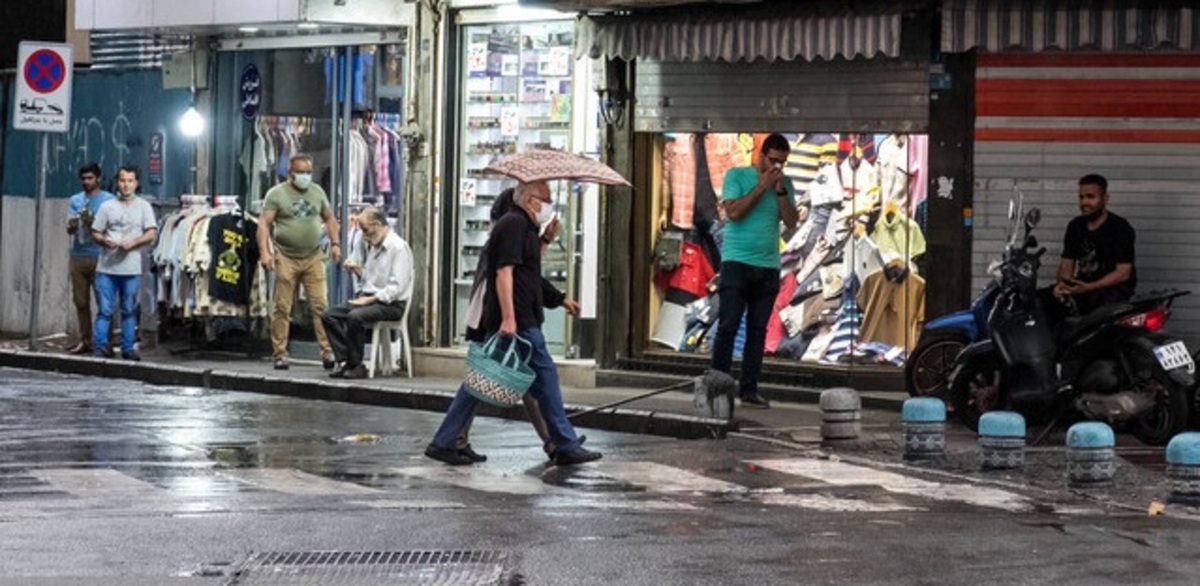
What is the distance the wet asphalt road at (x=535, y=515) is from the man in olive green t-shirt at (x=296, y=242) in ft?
18.5

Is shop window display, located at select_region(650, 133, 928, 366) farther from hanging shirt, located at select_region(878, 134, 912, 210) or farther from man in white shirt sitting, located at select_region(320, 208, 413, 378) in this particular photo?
man in white shirt sitting, located at select_region(320, 208, 413, 378)

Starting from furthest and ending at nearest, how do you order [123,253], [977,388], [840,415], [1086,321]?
[123,253], [977,388], [1086,321], [840,415]

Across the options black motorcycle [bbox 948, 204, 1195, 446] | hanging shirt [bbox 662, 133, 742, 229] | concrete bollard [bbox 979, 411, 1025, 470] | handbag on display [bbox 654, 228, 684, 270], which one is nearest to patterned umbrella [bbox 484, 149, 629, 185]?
concrete bollard [bbox 979, 411, 1025, 470]

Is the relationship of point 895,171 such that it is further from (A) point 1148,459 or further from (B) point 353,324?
(B) point 353,324

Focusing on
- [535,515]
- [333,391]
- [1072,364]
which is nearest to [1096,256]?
[1072,364]

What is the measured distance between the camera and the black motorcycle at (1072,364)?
16.6 metres

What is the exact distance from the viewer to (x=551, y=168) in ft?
51.5

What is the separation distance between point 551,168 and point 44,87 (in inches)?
457

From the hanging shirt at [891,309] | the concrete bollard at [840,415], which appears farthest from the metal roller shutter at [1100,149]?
the concrete bollard at [840,415]

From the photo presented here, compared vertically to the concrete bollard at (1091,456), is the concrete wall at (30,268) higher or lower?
higher

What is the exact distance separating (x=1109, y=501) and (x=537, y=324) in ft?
12.2

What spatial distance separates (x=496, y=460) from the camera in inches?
635

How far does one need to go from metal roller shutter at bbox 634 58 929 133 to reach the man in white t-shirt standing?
19.4 feet

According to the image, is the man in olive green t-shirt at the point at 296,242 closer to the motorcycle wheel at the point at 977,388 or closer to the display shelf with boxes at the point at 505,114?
the display shelf with boxes at the point at 505,114
